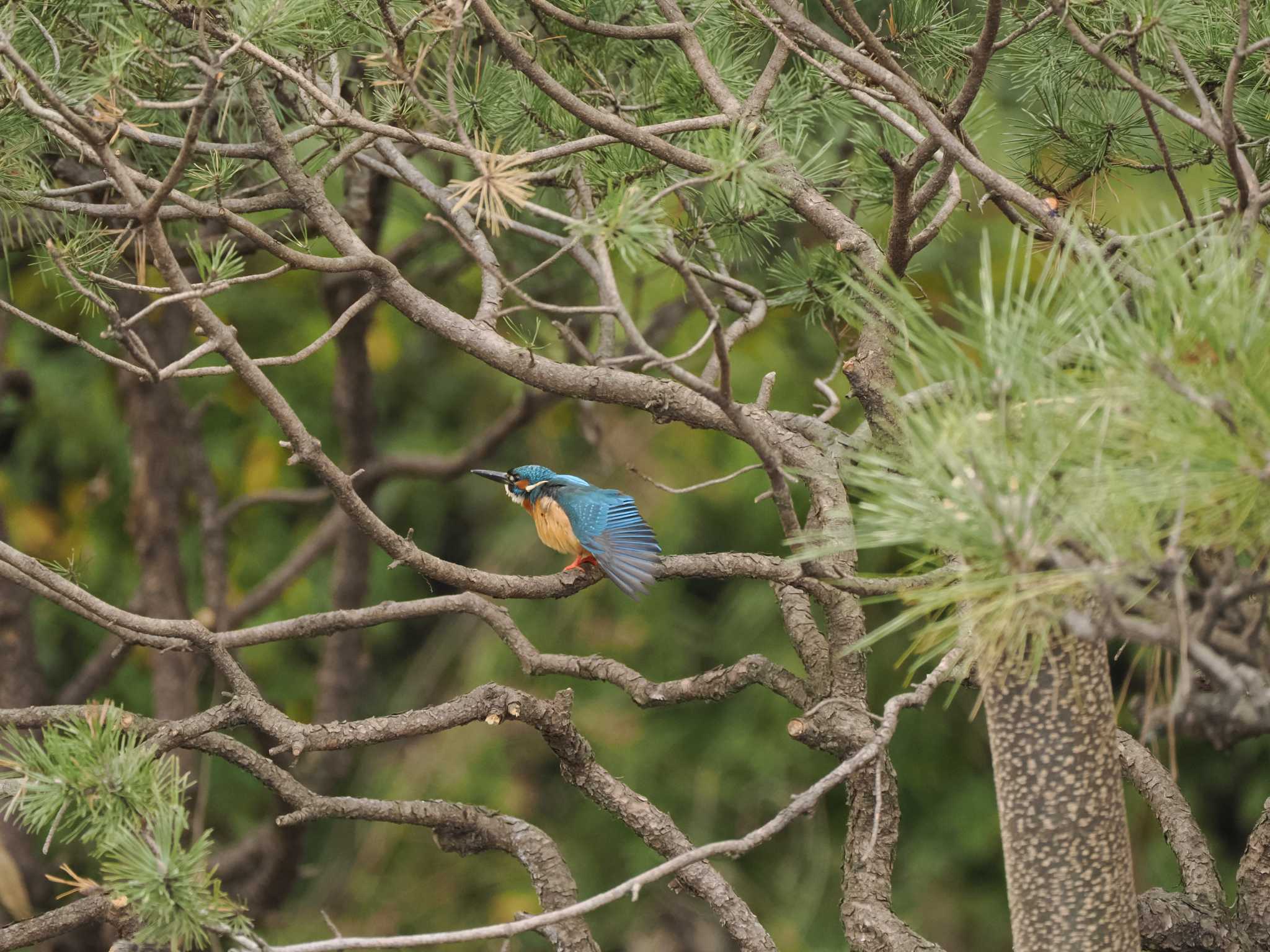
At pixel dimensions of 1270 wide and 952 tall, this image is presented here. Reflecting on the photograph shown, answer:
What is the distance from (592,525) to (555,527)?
0.55ft

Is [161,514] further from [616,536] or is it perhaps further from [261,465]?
[616,536]

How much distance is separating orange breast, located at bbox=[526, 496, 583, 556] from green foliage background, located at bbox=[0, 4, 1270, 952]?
1.33 metres

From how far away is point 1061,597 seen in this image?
992 millimetres

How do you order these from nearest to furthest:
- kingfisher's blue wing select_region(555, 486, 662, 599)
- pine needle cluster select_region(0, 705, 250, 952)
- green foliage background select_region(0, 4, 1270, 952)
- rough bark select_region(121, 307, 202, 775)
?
pine needle cluster select_region(0, 705, 250, 952)
kingfisher's blue wing select_region(555, 486, 662, 599)
rough bark select_region(121, 307, 202, 775)
green foliage background select_region(0, 4, 1270, 952)

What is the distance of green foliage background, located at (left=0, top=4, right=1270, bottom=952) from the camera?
3.79 meters

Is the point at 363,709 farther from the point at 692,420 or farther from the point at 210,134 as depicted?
the point at 692,420

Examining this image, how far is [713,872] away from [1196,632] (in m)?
1.00

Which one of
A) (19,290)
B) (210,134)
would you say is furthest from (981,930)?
(19,290)

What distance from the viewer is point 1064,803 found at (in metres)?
1.20

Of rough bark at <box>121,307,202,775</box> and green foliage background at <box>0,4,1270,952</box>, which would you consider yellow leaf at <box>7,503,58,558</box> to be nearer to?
green foliage background at <box>0,4,1270,952</box>

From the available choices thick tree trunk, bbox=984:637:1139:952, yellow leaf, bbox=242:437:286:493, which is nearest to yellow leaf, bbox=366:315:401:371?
yellow leaf, bbox=242:437:286:493

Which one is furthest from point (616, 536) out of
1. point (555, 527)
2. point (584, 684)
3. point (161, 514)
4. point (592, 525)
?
point (584, 684)

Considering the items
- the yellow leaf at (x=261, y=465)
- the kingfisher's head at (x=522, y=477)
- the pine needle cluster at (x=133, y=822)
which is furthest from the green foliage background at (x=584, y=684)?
the pine needle cluster at (x=133, y=822)

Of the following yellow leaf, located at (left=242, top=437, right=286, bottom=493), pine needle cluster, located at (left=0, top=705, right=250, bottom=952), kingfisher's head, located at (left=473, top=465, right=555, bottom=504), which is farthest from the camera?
yellow leaf, located at (left=242, top=437, right=286, bottom=493)
